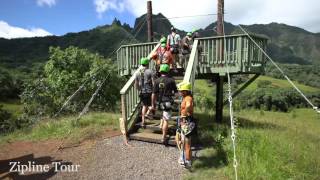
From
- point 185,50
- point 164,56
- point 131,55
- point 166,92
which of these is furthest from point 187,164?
point 131,55

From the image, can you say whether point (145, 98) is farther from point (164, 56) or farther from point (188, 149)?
point (188, 149)

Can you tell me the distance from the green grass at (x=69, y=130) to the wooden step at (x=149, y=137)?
6.39 feet

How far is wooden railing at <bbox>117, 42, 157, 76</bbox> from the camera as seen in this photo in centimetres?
1563

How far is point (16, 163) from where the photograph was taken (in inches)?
388

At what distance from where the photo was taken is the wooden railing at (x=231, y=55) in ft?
42.6

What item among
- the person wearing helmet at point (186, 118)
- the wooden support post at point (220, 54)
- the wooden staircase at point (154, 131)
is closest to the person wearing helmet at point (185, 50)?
the wooden support post at point (220, 54)

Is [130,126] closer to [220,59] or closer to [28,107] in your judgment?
[220,59]

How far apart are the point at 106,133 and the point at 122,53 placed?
17.7 feet

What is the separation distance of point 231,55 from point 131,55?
4887 mm

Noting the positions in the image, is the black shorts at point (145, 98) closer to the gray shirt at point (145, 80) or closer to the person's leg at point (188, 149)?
the gray shirt at point (145, 80)

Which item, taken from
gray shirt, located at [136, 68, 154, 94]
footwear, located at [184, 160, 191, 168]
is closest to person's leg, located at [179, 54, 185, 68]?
gray shirt, located at [136, 68, 154, 94]

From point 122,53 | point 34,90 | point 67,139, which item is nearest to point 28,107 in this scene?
point 34,90

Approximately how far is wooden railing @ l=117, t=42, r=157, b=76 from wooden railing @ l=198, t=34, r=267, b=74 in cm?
275

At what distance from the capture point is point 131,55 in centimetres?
1617
